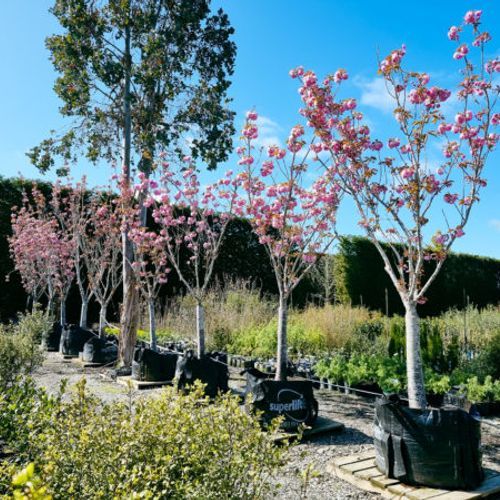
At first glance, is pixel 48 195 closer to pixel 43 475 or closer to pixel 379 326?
pixel 379 326

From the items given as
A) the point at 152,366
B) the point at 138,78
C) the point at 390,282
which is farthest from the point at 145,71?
the point at 390,282

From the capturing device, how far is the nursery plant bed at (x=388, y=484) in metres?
2.77

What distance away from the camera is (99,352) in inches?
329

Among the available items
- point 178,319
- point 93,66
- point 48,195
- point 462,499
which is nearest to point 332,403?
point 462,499

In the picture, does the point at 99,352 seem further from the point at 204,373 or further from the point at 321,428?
the point at 321,428

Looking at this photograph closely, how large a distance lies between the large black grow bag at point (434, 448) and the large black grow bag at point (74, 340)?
293 inches

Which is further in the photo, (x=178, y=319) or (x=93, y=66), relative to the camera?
(x=178, y=319)

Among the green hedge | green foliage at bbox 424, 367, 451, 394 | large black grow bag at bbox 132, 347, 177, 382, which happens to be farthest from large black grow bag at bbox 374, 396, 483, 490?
the green hedge

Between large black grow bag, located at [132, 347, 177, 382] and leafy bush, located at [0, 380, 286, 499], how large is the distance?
441 centimetres

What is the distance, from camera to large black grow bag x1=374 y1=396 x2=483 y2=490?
2.86m

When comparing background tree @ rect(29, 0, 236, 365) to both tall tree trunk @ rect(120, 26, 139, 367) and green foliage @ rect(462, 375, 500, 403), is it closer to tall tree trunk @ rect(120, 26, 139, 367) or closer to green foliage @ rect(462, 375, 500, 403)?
tall tree trunk @ rect(120, 26, 139, 367)

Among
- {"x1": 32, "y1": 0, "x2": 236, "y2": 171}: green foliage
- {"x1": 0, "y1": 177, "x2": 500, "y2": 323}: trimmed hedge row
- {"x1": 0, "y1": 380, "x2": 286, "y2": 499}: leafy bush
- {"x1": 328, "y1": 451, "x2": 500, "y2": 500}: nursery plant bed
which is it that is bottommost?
{"x1": 328, "y1": 451, "x2": 500, "y2": 500}: nursery plant bed

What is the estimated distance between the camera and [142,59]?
847 centimetres

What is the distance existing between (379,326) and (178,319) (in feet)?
15.0
